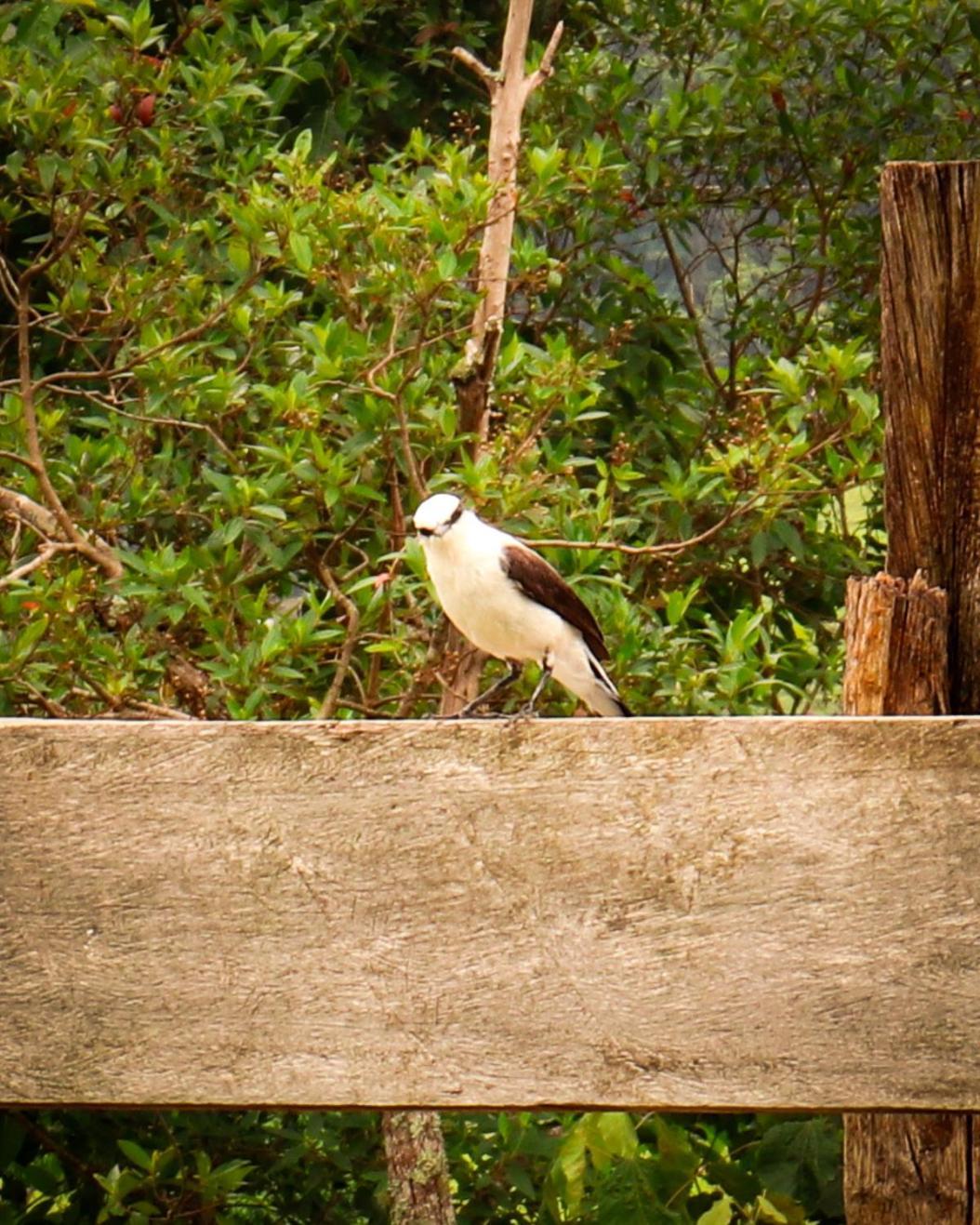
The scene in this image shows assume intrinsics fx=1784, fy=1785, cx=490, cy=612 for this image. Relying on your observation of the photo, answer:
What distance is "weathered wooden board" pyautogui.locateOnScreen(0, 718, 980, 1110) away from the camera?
1169 mm

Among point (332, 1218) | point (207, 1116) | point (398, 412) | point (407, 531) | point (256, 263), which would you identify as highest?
point (256, 263)

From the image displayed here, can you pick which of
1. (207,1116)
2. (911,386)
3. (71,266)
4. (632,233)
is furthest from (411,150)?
(911,386)

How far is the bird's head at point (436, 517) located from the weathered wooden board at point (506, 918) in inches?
63.7

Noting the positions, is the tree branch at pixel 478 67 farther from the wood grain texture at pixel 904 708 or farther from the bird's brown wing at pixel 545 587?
the wood grain texture at pixel 904 708

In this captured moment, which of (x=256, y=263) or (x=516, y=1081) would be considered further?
(x=256, y=263)

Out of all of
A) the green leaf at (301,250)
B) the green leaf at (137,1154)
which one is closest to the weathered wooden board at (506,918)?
the green leaf at (301,250)

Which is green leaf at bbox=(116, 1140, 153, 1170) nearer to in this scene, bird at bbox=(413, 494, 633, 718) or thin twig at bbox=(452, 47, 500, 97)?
bird at bbox=(413, 494, 633, 718)

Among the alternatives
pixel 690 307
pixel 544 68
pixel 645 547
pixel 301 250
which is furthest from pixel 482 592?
pixel 690 307

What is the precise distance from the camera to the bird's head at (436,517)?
2.83 metres

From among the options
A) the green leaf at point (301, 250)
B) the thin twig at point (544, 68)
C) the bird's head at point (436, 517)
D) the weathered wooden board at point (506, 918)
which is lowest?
the bird's head at point (436, 517)

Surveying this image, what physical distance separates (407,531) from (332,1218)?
1.51m

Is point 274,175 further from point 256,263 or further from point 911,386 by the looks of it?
point 911,386

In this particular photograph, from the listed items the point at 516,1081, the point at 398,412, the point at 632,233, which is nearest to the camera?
the point at 516,1081

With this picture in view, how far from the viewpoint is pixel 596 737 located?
1.21m
